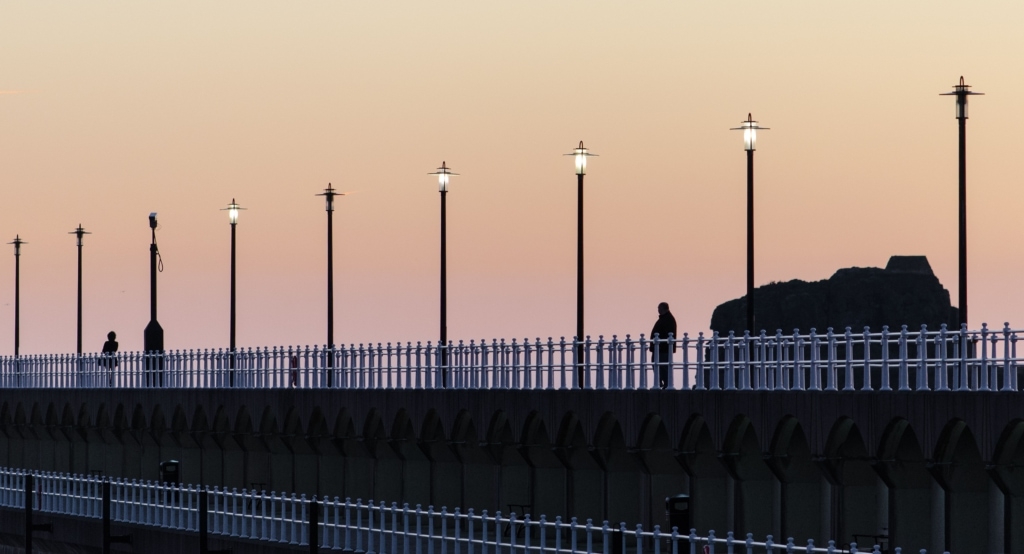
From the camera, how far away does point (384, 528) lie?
35219mm

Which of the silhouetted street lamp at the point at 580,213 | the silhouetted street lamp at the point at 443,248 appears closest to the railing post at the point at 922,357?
the silhouetted street lamp at the point at 580,213

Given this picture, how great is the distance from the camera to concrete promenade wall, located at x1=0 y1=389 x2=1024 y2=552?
2942 centimetres

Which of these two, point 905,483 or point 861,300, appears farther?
point 861,300

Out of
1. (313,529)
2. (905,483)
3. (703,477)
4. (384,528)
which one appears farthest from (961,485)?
(313,529)

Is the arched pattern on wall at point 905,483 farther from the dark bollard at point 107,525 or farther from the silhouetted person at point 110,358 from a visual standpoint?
the silhouetted person at point 110,358

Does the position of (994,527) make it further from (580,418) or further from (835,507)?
(580,418)

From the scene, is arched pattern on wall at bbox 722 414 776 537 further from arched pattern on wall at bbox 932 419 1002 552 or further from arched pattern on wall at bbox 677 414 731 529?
arched pattern on wall at bbox 932 419 1002 552

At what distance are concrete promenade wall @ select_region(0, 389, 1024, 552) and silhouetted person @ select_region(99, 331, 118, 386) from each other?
3.28 feet

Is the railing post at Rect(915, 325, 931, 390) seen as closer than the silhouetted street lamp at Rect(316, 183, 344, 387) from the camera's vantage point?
Yes

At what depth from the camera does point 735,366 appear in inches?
1332

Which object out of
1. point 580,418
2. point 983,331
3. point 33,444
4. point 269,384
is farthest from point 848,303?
point 983,331

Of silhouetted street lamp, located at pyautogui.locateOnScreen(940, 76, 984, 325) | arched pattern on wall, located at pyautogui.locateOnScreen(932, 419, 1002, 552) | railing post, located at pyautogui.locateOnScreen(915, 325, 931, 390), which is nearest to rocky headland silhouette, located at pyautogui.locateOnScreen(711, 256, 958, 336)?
silhouetted street lamp, located at pyautogui.locateOnScreen(940, 76, 984, 325)

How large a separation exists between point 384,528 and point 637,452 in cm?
488

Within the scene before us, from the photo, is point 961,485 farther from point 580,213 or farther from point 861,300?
point 861,300
